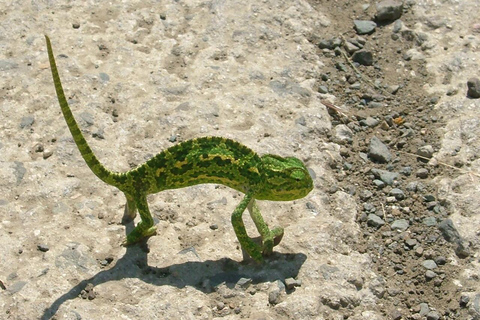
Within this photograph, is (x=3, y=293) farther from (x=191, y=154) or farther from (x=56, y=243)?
(x=191, y=154)

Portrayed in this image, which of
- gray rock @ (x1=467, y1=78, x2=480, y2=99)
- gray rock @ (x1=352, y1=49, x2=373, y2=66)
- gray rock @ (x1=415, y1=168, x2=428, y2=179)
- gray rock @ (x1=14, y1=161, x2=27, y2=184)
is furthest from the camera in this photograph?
gray rock @ (x1=352, y1=49, x2=373, y2=66)

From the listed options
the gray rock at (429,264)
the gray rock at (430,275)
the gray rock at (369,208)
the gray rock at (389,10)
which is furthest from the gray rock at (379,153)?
the gray rock at (389,10)

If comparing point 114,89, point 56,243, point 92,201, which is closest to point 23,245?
point 56,243

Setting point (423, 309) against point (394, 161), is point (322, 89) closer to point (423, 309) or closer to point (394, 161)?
point (394, 161)

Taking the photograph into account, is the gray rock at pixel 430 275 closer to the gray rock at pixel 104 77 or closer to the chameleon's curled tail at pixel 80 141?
the chameleon's curled tail at pixel 80 141

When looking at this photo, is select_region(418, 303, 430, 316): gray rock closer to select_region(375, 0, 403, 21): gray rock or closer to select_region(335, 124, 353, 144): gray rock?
select_region(335, 124, 353, 144): gray rock

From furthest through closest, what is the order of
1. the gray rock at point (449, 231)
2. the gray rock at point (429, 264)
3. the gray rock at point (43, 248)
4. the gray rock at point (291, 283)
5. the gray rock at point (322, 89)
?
the gray rock at point (322, 89), the gray rock at point (449, 231), the gray rock at point (429, 264), the gray rock at point (43, 248), the gray rock at point (291, 283)

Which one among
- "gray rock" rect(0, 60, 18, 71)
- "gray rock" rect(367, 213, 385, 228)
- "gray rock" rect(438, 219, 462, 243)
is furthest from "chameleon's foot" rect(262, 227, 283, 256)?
"gray rock" rect(0, 60, 18, 71)
